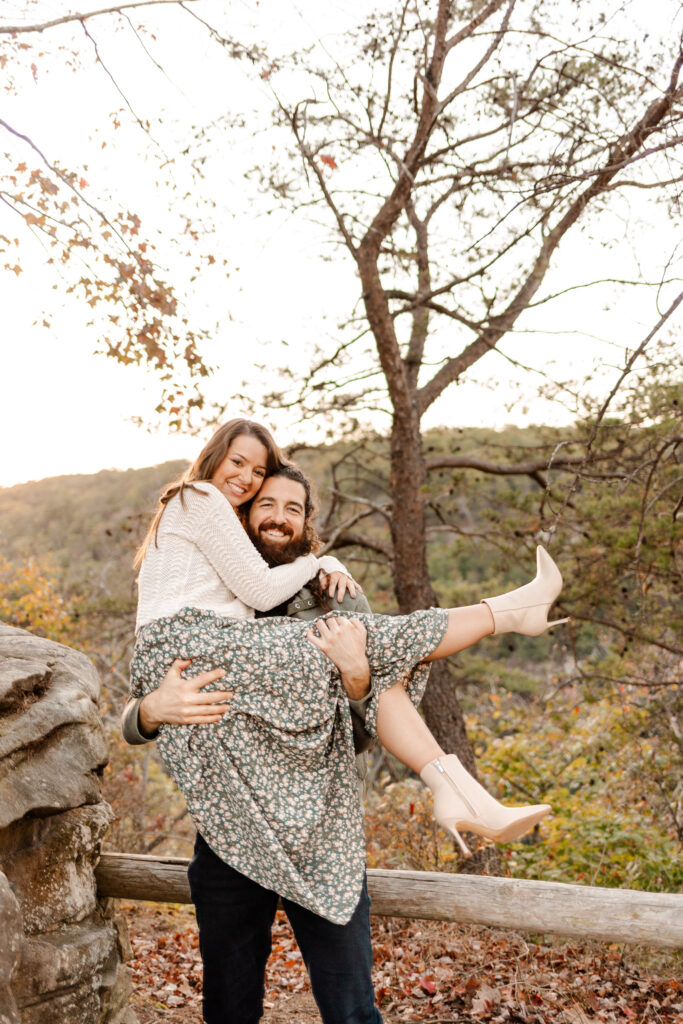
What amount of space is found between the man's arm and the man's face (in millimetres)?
629

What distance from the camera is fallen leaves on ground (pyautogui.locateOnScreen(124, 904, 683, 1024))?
11.8ft

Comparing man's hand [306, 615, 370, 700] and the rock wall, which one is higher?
man's hand [306, 615, 370, 700]

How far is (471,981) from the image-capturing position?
12.6 feet

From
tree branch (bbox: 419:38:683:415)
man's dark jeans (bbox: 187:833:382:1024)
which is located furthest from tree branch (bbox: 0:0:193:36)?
man's dark jeans (bbox: 187:833:382:1024)

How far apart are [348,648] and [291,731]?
0.31 meters

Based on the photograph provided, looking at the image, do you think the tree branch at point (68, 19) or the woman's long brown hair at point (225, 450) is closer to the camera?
the woman's long brown hair at point (225, 450)

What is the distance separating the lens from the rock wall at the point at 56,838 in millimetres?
2898

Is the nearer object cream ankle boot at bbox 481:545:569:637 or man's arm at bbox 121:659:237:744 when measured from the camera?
man's arm at bbox 121:659:237:744

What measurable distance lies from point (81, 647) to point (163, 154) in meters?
5.27

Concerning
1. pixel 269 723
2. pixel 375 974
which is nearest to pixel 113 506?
pixel 375 974

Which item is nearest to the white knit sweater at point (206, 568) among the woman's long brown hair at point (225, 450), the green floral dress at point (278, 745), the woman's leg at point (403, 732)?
the green floral dress at point (278, 745)

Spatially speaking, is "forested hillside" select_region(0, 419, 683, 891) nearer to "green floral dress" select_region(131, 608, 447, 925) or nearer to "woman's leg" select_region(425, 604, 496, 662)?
"woman's leg" select_region(425, 604, 496, 662)

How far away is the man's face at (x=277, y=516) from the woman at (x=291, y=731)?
0.33 metres

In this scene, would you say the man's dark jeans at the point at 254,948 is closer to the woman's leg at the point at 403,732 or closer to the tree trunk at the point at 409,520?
the woman's leg at the point at 403,732
